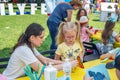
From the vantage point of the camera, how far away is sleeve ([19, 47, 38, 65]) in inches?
107

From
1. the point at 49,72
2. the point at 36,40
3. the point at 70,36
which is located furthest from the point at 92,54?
the point at 49,72

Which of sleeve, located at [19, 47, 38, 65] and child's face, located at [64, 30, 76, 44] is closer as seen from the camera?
sleeve, located at [19, 47, 38, 65]

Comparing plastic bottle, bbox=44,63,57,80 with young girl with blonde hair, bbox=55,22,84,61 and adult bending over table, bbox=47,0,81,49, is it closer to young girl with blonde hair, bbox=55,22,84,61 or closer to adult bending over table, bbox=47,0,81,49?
young girl with blonde hair, bbox=55,22,84,61

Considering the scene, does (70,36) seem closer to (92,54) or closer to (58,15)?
(92,54)

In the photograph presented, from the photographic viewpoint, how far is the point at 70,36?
11.0ft

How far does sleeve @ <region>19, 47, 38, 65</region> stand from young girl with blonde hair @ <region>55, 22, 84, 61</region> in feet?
2.46

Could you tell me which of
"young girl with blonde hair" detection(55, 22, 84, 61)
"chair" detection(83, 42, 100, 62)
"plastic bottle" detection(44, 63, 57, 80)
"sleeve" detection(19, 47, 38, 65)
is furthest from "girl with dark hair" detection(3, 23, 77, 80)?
"chair" detection(83, 42, 100, 62)

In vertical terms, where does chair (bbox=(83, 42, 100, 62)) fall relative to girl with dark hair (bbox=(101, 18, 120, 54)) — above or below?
below

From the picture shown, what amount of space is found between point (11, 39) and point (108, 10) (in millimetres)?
6145

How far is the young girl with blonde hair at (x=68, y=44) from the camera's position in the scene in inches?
134

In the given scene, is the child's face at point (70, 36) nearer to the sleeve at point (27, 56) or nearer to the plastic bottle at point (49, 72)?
the sleeve at point (27, 56)

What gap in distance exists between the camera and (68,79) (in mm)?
2438

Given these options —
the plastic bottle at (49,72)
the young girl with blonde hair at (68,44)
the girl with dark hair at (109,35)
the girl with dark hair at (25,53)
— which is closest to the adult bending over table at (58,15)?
the girl with dark hair at (109,35)

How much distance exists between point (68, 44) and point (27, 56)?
0.89m
